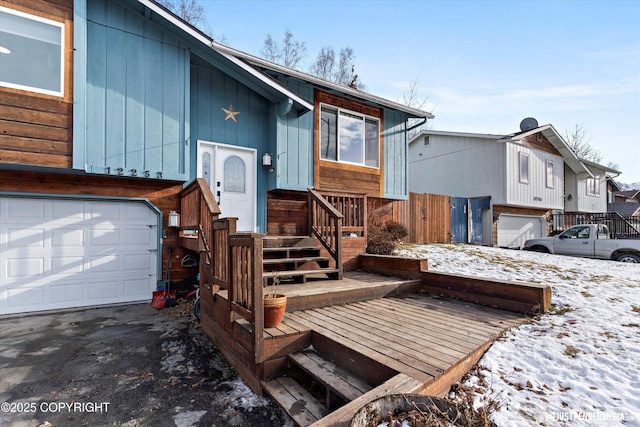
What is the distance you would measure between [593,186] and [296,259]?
2221cm

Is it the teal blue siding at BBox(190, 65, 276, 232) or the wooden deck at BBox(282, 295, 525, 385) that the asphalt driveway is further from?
the teal blue siding at BBox(190, 65, 276, 232)

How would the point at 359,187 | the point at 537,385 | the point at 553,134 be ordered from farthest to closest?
the point at 553,134 → the point at 359,187 → the point at 537,385

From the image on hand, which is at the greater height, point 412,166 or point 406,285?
point 412,166

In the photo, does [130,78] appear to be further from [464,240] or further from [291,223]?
[464,240]

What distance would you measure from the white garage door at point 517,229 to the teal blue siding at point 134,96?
44.5ft

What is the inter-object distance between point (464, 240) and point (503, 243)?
288 centimetres

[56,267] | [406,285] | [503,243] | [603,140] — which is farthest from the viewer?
[603,140]

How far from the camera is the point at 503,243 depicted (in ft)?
45.5

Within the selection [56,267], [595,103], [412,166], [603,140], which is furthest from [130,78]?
[603,140]

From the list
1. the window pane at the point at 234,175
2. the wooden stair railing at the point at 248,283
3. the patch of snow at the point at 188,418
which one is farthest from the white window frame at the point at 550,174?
the patch of snow at the point at 188,418

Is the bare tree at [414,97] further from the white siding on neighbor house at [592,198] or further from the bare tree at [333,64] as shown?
the white siding on neighbor house at [592,198]

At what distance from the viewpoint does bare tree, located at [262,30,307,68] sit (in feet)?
53.2

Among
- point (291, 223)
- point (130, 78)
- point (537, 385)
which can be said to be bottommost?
point (537, 385)

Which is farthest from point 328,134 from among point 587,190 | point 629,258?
point 587,190
